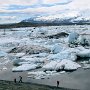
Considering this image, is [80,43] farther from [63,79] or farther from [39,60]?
[63,79]

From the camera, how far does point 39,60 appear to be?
1046 inches

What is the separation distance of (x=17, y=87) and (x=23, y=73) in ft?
18.4

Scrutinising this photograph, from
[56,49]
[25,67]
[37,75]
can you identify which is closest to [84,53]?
[56,49]

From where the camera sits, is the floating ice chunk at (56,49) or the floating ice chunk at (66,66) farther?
the floating ice chunk at (56,49)

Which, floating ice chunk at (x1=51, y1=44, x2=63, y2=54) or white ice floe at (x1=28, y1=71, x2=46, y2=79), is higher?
floating ice chunk at (x1=51, y1=44, x2=63, y2=54)

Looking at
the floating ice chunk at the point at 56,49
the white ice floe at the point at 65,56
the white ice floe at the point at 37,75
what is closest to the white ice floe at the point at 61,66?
the white ice floe at the point at 37,75

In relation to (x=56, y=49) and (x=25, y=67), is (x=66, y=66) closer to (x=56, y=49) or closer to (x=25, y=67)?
(x=25, y=67)

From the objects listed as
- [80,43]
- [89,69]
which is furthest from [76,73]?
[80,43]

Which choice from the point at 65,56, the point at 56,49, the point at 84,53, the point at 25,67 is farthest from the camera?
the point at 56,49

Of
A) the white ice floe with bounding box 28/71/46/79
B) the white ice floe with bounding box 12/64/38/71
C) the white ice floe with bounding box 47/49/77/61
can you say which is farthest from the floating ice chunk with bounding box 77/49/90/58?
the white ice floe with bounding box 28/71/46/79

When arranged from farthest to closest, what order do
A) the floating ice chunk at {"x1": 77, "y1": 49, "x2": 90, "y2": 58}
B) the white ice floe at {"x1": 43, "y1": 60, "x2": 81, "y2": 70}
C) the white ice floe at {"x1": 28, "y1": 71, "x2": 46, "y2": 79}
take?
the floating ice chunk at {"x1": 77, "y1": 49, "x2": 90, "y2": 58} < the white ice floe at {"x1": 43, "y1": 60, "x2": 81, "y2": 70} < the white ice floe at {"x1": 28, "y1": 71, "x2": 46, "y2": 79}

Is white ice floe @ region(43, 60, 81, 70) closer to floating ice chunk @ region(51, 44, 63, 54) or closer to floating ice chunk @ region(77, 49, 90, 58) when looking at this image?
floating ice chunk @ region(77, 49, 90, 58)

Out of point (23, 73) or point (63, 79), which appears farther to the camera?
point (23, 73)

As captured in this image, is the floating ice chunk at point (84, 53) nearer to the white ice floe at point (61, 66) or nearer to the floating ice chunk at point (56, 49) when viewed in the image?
the floating ice chunk at point (56, 49)
